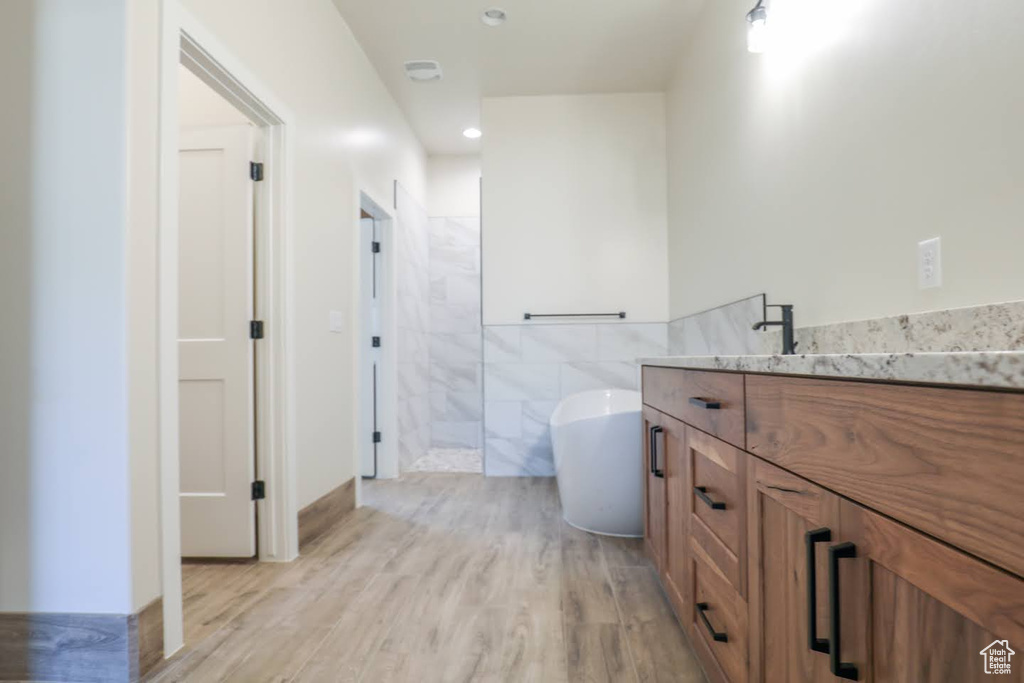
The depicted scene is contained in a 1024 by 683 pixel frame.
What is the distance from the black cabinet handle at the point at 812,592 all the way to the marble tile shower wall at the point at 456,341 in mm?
4521

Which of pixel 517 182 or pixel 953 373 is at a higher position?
pixel 517 182

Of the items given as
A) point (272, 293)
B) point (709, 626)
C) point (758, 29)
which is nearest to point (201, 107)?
point (272, 293)

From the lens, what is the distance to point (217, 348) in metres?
2.38

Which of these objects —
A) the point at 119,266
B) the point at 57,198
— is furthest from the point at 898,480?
the point at 57,198

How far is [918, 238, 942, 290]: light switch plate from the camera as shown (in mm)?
1309

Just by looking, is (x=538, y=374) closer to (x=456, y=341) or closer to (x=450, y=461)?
(x=450, y=461)

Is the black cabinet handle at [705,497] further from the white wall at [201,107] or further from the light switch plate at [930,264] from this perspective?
the white wall at [201,107]

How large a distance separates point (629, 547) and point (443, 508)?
1.13 metres

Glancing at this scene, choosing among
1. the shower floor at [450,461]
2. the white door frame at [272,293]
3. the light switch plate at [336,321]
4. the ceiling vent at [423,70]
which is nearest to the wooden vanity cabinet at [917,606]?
the white door frame at [272,293]

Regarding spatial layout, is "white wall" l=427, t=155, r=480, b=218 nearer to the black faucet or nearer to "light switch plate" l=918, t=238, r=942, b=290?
the black faucet

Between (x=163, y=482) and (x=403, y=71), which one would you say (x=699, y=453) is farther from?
(x=403, y=71)

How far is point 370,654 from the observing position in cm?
162

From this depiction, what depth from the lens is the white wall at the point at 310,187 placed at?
1.55 meters

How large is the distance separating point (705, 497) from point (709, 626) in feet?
0.95
